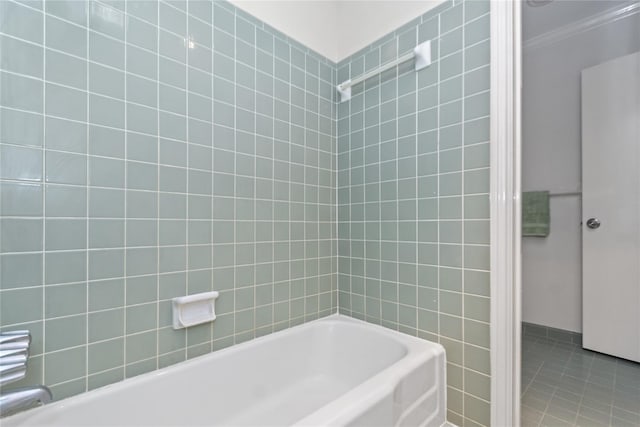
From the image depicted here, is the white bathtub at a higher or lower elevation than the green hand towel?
lower

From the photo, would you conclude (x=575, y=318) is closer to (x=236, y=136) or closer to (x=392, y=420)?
(x=392, y=420)

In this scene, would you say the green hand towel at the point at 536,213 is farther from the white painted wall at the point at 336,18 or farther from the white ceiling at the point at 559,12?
the white painted wall at the point at 336,18

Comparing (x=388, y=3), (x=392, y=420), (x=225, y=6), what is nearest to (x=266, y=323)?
(x=392, y=420)

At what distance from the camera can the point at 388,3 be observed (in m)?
1.60

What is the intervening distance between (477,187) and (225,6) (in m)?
1.41

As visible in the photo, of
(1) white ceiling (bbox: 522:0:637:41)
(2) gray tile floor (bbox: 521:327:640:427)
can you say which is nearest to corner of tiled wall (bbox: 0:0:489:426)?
(2) gray tile floor (bbox: 521:327:640:427)

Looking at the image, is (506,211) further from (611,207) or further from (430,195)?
(611,207)

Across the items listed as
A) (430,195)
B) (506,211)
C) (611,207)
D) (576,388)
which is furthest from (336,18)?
(576,388)

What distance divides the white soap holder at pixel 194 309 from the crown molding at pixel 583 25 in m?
3.27

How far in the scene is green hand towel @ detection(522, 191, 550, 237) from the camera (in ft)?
8.03

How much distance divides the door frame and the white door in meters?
1.50

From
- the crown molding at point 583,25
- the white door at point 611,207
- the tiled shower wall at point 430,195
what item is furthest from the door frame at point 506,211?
the crown molding at point 583,25

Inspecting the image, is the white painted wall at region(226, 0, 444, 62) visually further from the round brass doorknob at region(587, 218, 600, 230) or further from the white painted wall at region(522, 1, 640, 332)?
the round brass doorknob at region(587, 218, 600, 230)

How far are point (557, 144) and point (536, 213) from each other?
1.95 feet
